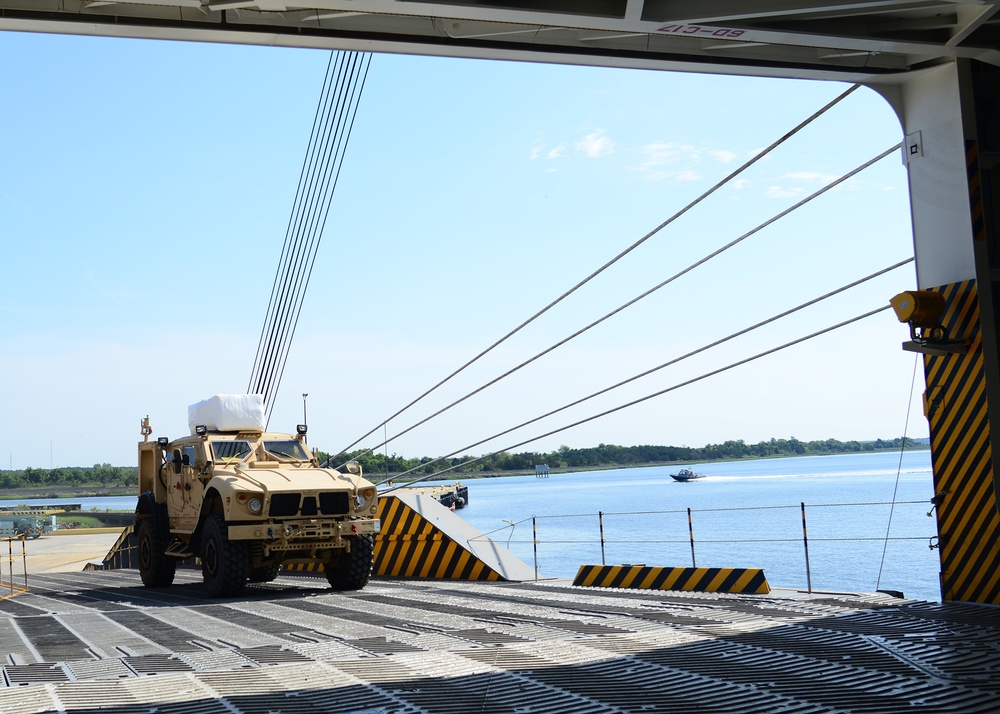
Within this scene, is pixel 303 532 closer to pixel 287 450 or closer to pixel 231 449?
pixel 287 450

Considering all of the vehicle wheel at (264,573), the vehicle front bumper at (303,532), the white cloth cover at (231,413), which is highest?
the white cloth cover at (231,413)

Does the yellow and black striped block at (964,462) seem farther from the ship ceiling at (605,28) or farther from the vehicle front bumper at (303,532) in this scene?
the vehicle front bumper at (303,532)

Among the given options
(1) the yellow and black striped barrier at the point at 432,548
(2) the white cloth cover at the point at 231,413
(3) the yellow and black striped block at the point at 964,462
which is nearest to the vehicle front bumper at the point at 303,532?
(1) the yellow and black striped barrier at the point at 432,548

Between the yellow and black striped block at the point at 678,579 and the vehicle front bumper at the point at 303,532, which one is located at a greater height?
the vehicle front bumper at the point at 303,532

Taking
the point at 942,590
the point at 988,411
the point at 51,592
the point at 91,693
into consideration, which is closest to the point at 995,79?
the point at 988,411

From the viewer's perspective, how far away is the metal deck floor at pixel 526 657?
5148 mm

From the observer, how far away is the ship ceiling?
704cm

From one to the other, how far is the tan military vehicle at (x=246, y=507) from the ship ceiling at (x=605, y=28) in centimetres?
628

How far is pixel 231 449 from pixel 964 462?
955 cm

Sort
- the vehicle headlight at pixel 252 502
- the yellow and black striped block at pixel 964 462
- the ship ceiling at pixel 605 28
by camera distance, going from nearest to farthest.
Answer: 1. the ship ceiling at pixel 605 28
2. the yellow and black striped block at pixel 964 462
3. the vehicle headlight at pixel 252 502

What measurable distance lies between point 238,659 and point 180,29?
4.84m

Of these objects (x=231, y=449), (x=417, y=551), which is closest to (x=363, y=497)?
(x=417, y=551)

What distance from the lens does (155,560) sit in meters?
14.3

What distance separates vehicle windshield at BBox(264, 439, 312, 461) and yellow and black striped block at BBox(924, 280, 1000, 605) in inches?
337
